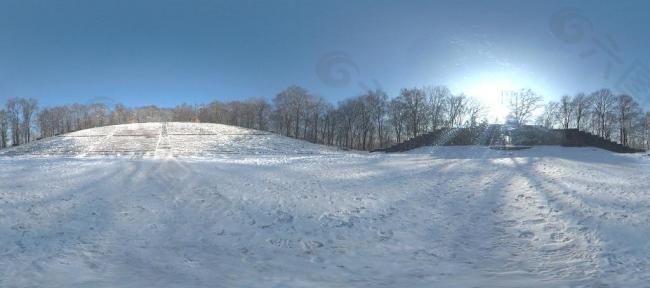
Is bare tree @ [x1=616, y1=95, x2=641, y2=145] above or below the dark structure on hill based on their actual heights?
above

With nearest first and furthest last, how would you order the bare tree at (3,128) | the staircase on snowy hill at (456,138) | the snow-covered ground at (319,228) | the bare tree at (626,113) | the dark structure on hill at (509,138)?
the snow-covered ground at (319,228)
the dark structure on hill at (509,138)
the staircase on snowy hill at (456,138)
the bare tree at (626,113)
the bare tree at (3,128)

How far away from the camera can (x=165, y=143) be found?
46.6 m

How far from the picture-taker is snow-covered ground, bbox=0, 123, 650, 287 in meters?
7.91

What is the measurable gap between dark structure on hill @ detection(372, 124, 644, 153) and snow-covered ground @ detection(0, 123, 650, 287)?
29.4 meters

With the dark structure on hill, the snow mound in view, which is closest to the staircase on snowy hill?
the dark structure on hill

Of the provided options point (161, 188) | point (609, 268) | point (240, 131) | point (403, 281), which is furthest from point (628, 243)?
point (240, 131)

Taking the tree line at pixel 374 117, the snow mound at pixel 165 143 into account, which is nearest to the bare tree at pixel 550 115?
the tree line at pixel 374 117

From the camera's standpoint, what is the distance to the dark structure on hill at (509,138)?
43.9 metres

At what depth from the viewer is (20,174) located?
1709cm

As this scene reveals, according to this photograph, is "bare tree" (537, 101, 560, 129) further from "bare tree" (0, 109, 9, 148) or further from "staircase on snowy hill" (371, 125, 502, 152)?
"bare tree" (0, 109, 9, 148)

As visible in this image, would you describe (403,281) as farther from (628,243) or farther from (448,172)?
(448,172)

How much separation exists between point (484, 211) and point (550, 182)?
535cm

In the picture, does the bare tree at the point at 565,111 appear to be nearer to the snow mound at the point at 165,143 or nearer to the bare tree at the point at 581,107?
the bare tree at the point at 581,107

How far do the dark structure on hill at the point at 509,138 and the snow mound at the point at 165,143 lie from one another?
13.0 meters
